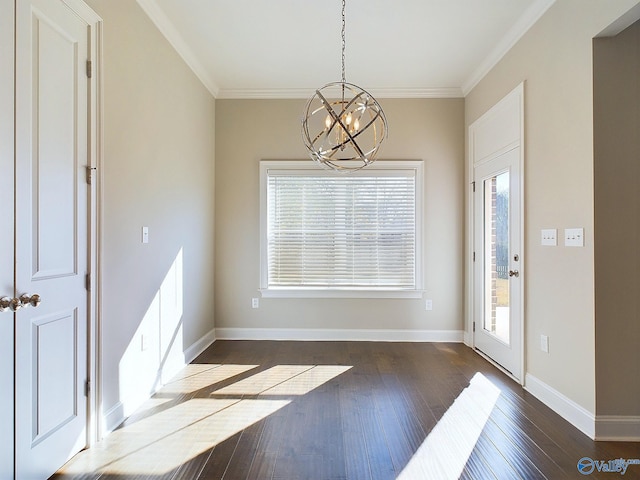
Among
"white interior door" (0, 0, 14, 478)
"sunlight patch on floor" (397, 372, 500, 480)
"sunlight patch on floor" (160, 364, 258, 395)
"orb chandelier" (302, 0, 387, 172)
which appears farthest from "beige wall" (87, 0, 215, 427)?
"sunlight patch on floor" (397, 372, 500, 480)

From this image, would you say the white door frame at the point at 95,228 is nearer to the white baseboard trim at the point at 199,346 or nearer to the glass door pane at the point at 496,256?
the white baseboard trim at the point at 199,346

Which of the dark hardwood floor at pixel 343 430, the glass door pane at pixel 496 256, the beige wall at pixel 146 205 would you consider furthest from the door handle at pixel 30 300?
the glass door pane at pixel 496 256

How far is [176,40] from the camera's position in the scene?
123 inches

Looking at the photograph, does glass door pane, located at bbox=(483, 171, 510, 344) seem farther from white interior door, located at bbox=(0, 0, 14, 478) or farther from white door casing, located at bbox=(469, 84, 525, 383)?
white interior door, located at bbox=(0, 0, 14, 478)

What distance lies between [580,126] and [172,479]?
3.13m

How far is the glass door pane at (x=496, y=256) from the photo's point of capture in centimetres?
326

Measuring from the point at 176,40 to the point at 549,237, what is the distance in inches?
135

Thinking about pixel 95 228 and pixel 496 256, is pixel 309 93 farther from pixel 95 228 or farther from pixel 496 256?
pixel 95 228

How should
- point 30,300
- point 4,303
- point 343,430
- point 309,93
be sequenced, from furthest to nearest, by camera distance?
point 309,93
point 343,430
point 30,300
point 4,303

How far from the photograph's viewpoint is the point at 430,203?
4227 mm

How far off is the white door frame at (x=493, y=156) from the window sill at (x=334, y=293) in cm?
62

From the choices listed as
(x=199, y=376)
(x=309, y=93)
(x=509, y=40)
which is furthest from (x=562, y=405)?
(x=309, y=93)

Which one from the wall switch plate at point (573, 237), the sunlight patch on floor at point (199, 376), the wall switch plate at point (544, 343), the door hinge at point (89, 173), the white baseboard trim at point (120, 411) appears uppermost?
the door hinge at point (89, 173)

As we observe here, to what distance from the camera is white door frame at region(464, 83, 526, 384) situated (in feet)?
9.62
